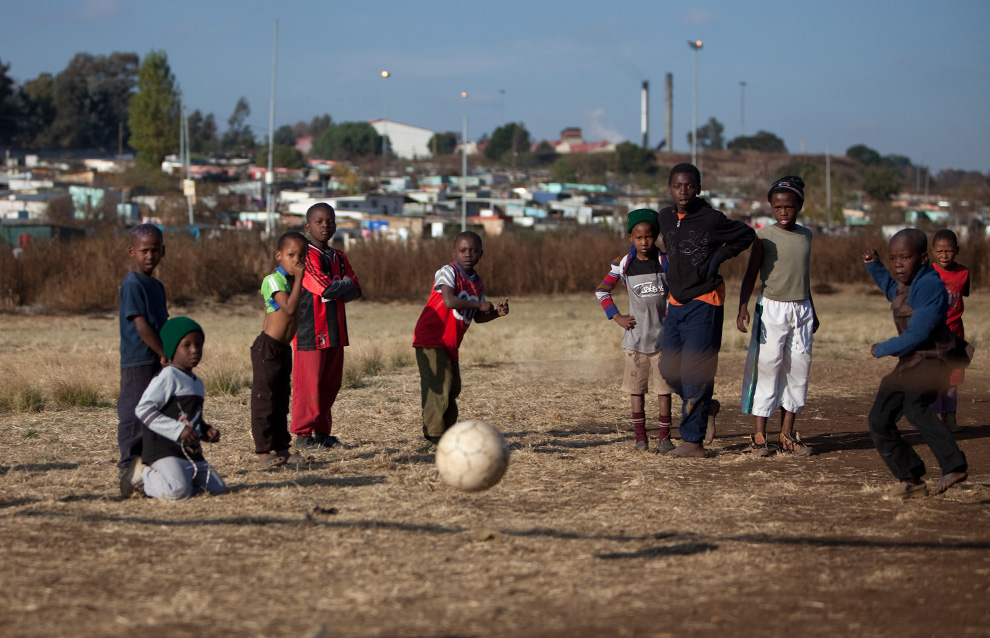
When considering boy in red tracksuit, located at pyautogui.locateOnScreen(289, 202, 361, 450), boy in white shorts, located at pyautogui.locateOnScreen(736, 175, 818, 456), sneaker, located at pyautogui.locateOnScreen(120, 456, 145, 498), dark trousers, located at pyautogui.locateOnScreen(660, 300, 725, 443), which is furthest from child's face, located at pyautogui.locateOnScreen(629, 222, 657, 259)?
sneaker, located at pyautogui.locateOnScreen(120, 456, 145, 498)

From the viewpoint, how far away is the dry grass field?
3734 mm

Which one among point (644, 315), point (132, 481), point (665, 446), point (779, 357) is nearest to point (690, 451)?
point (665, 446)

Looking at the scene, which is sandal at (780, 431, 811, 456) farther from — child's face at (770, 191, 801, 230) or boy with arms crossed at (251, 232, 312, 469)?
boy with arms crossed at (251, 232, 312, 469)

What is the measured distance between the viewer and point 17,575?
13.6 ft

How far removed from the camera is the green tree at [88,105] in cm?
10694

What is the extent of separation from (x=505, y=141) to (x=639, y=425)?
12388 cm

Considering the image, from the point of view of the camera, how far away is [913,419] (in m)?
5.60

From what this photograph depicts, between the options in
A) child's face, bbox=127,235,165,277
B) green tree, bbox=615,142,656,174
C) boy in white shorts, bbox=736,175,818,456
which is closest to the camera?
child's face, bbox=127,235,165,277

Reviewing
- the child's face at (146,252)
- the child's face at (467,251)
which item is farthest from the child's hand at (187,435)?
the child's face at (467,251)

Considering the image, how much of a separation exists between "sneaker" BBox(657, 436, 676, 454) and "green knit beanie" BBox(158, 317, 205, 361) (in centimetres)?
334

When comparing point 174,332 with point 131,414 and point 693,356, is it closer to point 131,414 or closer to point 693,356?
point 131,414

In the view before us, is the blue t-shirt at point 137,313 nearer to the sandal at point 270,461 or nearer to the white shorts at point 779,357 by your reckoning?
the sandal at point 270,461

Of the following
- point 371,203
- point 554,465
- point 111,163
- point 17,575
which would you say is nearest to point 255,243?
point 554,465

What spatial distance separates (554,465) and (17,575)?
3521mm
